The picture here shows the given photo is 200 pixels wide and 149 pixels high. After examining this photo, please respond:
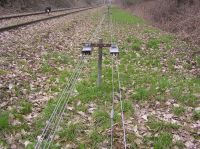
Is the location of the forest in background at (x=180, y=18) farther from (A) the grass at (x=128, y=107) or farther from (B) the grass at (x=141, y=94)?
(A) the grass at (x=128, y=107)

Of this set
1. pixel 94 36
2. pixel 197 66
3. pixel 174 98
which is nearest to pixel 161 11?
pixel 94 36

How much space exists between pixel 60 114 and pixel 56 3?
51.8m

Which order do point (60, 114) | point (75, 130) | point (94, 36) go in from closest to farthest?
point (75, 130), point (60, 114), point (94, 36)

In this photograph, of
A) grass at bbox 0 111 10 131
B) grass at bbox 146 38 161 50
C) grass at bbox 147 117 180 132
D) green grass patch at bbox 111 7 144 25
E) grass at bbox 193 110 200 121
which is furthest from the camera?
green grass patch at bbox 111 7 144 25

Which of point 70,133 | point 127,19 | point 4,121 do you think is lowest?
point 127,19

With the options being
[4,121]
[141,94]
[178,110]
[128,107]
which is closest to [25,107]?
[4,121]

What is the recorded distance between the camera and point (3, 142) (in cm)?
570

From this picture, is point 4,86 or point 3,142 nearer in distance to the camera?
point 3,142

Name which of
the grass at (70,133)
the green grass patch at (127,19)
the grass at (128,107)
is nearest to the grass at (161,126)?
the grass at (128,107)

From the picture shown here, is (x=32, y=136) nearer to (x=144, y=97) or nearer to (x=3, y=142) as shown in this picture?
(x=3, y=142)

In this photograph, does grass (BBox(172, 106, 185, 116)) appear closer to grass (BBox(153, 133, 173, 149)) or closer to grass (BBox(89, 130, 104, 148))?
grass (BBox(153, 133, 173, 149))

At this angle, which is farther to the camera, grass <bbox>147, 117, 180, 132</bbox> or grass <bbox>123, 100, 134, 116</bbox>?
grass <bbox>123, 100, 134, 116</bbox>

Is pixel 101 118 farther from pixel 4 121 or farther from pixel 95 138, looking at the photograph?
pixel 4 121

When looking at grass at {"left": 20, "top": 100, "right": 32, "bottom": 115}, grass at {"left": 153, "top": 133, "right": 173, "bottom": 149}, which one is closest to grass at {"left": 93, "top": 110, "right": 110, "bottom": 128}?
grass at {"left": 153, "top": 133, "right": 173, "bottom": 149}
